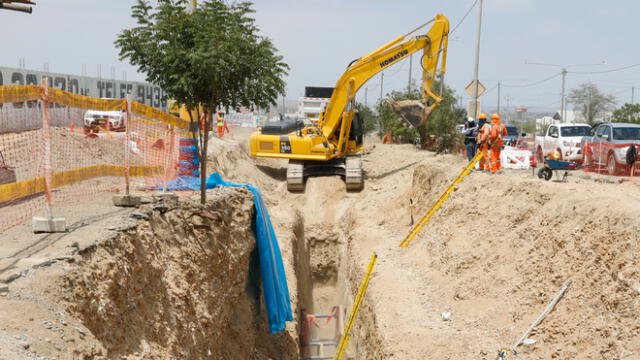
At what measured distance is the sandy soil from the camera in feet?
27.9

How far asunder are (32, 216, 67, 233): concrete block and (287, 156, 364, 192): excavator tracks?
49.4 feet

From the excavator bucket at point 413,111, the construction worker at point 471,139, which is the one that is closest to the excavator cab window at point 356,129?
the excavator bucket at point 413,111

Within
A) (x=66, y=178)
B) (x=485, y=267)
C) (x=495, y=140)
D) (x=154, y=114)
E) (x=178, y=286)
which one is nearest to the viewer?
(x=178, y=286)

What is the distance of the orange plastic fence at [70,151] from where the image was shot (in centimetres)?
833

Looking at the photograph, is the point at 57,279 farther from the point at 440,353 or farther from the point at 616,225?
the point at 616,225

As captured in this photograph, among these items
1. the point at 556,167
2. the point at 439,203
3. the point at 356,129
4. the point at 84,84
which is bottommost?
the point at 439,203

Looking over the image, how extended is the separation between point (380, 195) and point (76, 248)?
1560cm

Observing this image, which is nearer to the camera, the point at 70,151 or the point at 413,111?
the point at 70,151

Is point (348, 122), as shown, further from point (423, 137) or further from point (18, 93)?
point (18, 93)

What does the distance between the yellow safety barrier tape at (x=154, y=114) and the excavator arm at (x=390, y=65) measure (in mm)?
9502

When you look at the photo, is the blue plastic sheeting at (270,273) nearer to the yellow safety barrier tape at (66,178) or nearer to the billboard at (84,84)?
the yellow safety barrier tape at (66,178)

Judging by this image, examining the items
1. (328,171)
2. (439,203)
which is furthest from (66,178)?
(328,171)

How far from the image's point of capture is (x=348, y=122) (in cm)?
2320

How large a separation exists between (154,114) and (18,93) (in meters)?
4.20
